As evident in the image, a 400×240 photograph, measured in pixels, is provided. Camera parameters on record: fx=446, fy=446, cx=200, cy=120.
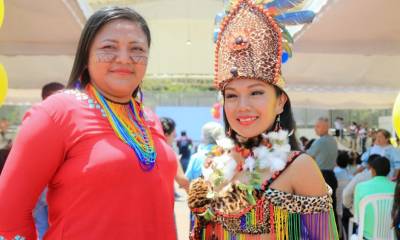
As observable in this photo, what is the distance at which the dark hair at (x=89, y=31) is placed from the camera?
5.76 ft

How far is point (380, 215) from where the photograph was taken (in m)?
4.03

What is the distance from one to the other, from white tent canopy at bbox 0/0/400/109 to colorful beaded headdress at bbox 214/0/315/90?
1946 millimetres

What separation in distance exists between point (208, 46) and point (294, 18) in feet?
22.7

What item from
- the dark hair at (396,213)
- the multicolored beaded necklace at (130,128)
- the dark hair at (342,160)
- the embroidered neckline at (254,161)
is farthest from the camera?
the dark hair at (342,160)

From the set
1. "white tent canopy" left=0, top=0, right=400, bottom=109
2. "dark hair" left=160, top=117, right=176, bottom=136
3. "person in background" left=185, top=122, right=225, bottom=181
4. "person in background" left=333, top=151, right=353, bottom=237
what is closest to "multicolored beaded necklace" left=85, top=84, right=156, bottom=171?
"white tent canopy" left=0, top=0, right=400, bottom=109

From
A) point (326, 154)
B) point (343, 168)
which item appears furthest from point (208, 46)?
point (343, 168)

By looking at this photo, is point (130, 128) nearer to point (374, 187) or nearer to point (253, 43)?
point (253, 43)

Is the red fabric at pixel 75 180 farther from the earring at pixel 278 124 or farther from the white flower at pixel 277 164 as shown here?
the earring at pixel 278 124

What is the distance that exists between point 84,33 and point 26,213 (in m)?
0.72

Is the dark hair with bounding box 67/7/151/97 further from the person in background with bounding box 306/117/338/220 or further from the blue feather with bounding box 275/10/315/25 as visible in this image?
the person in background with bounding box 306/117/338/220

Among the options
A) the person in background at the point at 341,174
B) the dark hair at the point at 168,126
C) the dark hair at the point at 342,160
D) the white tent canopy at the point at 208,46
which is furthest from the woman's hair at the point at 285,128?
the dark hair at the point at 342,160

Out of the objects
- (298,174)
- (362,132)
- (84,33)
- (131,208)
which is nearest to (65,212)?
(131,208)

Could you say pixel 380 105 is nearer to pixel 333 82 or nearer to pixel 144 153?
pixel 333 82

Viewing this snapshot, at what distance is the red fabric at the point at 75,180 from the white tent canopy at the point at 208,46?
101 inches
